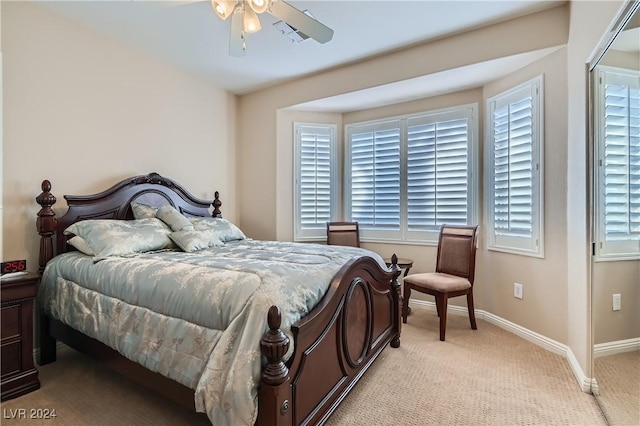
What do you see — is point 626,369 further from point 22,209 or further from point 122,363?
point 22,209

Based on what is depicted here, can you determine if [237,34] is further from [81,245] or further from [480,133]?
[480,133]

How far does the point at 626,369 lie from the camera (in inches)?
67.9

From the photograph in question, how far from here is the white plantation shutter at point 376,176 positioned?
4.01 meters

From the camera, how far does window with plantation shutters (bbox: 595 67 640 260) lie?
171 cm

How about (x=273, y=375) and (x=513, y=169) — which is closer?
(x=273, y=375)

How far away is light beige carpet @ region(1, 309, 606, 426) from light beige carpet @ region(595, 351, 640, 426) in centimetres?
9

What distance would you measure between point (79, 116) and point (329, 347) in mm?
2937

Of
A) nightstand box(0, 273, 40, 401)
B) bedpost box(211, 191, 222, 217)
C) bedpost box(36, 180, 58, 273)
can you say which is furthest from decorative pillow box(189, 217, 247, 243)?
nightstand box(0, 273, 40, 401)

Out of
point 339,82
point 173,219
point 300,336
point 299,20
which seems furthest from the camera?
point 339,82

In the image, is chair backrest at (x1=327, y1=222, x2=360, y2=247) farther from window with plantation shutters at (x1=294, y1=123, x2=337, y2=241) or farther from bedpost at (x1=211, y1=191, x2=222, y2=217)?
bedpost at (x1=211, y1=191, x2=222, y2=217)

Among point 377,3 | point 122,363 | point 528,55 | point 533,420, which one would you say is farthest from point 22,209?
point 528,55

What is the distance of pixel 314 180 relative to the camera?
4289 mm

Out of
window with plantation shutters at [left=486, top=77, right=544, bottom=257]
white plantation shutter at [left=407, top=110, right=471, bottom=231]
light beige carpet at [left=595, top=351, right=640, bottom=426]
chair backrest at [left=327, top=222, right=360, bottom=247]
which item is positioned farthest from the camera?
chair backrest at [left=327, top=222, right=360, bottom=247]

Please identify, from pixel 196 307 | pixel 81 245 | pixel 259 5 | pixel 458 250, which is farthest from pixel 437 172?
pixel 81 245
